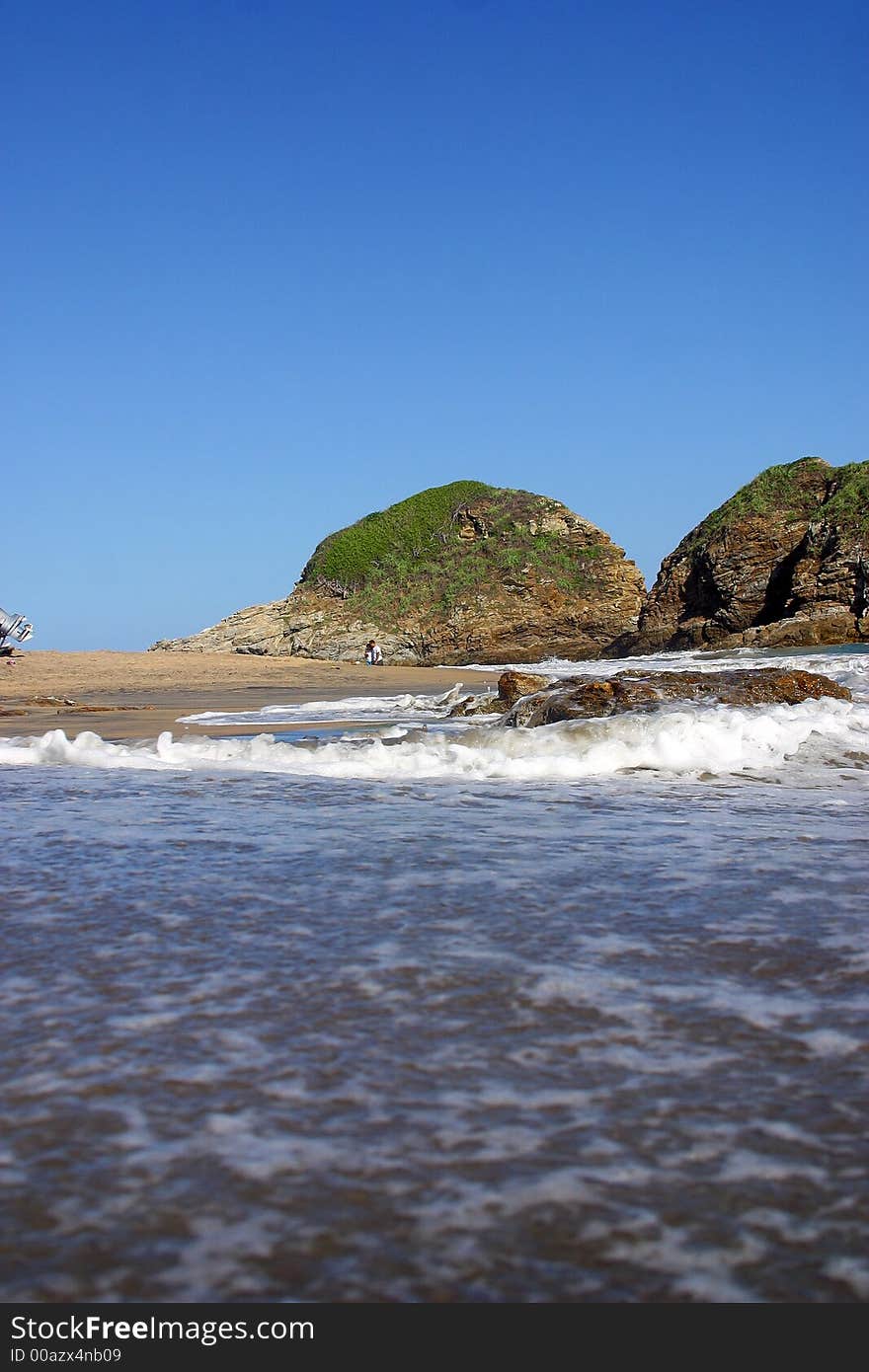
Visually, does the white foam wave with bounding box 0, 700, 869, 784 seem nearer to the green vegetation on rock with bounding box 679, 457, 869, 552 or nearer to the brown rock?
the brown rock

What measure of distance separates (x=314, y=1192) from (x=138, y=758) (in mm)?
4592

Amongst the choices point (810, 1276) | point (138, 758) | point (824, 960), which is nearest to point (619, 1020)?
point (824, 960)

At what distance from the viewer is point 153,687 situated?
1814cm

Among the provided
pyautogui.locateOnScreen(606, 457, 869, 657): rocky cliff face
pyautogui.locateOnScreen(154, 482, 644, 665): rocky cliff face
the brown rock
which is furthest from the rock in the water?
pyautogui.locateOnScreen(154, 482, 644, 665): rocky cliff face

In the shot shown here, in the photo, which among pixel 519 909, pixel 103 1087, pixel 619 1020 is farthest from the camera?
pixel 519 909

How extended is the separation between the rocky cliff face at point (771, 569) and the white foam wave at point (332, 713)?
15.6m

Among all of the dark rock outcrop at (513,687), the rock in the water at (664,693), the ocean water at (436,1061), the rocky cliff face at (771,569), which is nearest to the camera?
the ocean water at (436,1061)

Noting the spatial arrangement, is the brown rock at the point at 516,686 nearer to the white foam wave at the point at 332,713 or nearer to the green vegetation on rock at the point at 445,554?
the white foam wave at the point at 332,713

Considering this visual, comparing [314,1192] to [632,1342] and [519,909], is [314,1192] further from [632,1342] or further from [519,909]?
[519,909]

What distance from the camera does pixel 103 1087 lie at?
1419 millimetres

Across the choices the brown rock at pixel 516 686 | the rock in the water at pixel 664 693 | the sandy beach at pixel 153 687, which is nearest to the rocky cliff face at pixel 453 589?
the sandy beach at pixel 153 687

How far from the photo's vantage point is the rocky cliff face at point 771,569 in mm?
27391

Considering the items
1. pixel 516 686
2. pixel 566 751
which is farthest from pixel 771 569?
pixel 566 751

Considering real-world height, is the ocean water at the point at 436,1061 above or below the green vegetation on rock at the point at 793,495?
below
